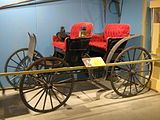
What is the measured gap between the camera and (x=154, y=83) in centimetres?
415

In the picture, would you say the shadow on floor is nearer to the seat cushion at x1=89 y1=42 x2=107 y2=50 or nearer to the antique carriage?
the antique carriage

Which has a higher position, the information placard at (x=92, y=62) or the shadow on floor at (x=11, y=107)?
the information placard at (x=92, y=62)

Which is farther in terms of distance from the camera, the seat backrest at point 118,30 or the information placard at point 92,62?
the seat backrest at point 118,30

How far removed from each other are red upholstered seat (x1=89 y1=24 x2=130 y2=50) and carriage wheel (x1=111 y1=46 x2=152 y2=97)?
32 cm

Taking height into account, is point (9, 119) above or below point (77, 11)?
below

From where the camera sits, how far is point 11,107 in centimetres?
357

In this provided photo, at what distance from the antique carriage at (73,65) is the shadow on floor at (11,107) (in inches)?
5.2

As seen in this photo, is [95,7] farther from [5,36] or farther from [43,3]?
[5,36]

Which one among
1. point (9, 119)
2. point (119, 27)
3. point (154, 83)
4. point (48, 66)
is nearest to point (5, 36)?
point (48, 66)

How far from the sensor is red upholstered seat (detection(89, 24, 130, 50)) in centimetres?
414

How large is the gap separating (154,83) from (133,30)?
103 centimetres

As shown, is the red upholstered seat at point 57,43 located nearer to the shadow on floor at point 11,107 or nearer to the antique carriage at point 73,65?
the antique carriage at point 73,65

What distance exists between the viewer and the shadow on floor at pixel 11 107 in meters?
3.36

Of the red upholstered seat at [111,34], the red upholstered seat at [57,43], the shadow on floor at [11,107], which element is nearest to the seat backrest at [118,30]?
the red upholstered seat at [111,34]
